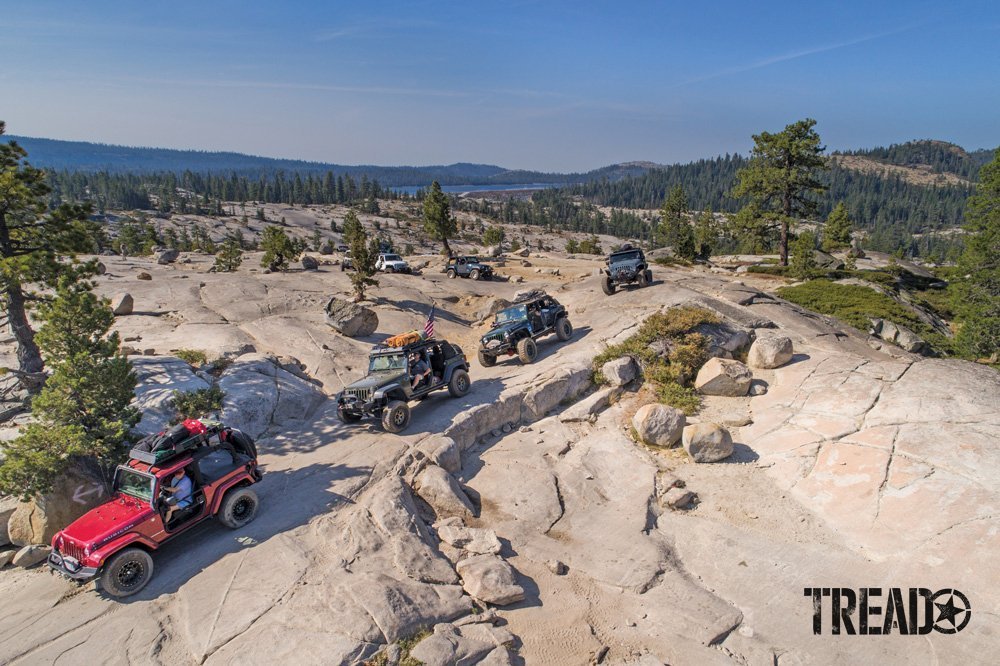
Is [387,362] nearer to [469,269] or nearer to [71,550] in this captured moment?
[71,550]

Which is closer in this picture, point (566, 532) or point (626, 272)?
point (566, 532)

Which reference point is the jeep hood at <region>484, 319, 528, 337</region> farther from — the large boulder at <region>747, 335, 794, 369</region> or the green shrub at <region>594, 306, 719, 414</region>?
the large boulder at <region>747, 335, 794, 369</region>

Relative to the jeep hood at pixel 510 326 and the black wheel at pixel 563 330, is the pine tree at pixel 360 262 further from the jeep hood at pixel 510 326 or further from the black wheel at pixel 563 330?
the black wheel at pixel 563 330

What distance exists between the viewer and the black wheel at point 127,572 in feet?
26.4

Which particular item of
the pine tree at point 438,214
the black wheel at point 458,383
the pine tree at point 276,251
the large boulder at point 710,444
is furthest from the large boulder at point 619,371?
the pine tree at point 438,214

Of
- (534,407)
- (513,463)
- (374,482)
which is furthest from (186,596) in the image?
(534,407)

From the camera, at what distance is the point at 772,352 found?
16.5 m

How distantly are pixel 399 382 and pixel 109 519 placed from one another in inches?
288

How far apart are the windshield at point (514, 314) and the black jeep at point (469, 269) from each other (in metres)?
19.1

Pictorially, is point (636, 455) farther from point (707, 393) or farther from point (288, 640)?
point (288, 640)

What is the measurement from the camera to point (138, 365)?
1580 cm

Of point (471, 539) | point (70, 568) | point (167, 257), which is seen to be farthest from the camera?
point (167, 257)

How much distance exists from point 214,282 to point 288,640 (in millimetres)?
28219

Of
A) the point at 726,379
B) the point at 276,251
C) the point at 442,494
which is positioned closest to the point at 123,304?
the point at 276,251
